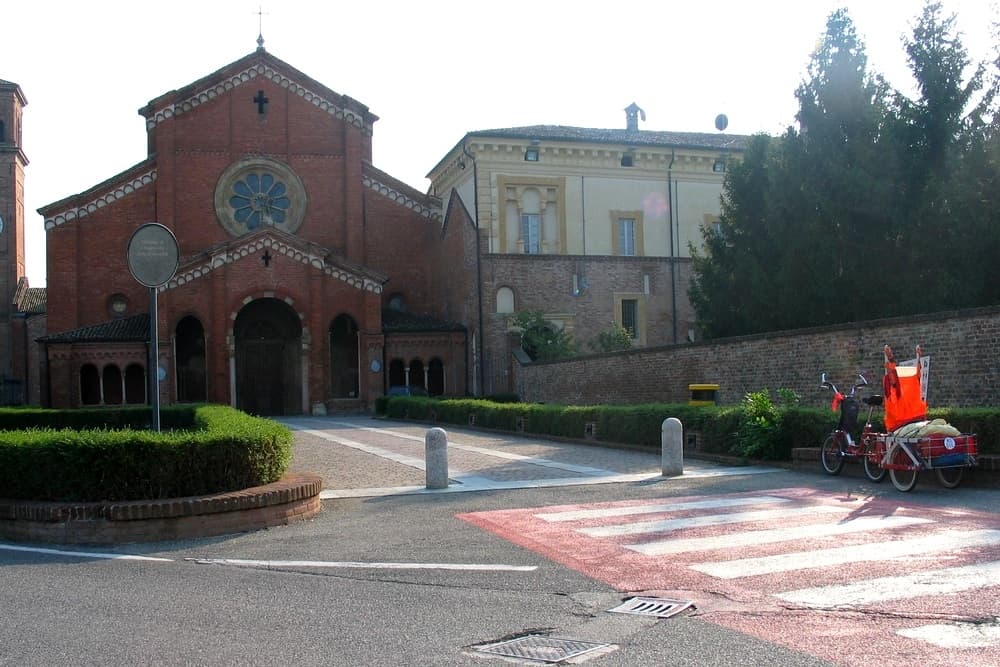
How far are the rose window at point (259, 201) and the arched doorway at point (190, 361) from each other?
19.2 ft

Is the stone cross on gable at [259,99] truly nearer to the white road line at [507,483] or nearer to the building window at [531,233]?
the building window at [531,233]

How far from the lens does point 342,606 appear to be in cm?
696

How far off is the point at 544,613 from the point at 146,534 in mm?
5267

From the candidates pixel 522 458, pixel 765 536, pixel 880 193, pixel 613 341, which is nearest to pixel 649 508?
pixel 765 536

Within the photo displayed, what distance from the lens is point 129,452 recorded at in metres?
10.5

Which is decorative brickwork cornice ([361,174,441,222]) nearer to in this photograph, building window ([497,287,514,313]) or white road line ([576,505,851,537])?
building window ([497,287,514,313])

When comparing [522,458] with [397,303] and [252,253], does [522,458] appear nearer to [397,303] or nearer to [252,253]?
[252,253]

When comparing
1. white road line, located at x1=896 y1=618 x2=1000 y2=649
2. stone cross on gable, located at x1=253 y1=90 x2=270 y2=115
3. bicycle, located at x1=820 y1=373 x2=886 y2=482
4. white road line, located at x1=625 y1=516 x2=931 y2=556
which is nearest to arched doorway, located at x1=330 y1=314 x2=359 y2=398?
stone cross on gable, located at x1=253 y1=90 x2=270 y2=115

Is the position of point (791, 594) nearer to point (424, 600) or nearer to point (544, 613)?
point (544, 613)

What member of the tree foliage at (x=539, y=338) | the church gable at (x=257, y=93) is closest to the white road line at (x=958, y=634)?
the tree foliage at (x=539, y=338)

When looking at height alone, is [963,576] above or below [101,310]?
below

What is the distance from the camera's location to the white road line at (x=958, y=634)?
554cm

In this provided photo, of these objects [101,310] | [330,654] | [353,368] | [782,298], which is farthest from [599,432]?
[101,310]

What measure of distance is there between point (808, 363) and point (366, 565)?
50.0 ft
